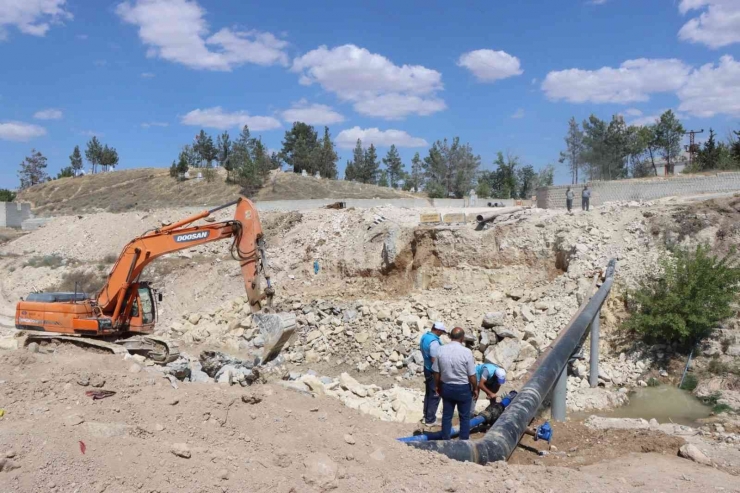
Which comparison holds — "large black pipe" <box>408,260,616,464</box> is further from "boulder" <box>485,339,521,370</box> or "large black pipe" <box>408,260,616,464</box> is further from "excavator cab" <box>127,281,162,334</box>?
"excavator cab" <box>127,281,162,334</box>

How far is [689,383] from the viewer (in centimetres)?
1095

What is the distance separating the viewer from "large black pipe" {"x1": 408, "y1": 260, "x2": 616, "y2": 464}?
218 inches

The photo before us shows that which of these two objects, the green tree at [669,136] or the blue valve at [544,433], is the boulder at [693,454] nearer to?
the blue valve at [544,433]

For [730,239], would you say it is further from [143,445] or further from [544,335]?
[143,445]

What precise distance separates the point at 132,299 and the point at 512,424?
28.5 ft

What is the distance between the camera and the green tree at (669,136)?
37.1 meters

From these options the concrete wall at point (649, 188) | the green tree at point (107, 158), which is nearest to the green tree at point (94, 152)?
the green tree at point (107, 158)

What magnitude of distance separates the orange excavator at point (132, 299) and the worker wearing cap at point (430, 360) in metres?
4.27

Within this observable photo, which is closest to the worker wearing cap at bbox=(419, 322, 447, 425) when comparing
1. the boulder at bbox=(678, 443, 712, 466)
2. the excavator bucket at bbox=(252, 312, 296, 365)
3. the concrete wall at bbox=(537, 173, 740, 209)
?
the boulder at bbox=(678, 443, 712, 466)

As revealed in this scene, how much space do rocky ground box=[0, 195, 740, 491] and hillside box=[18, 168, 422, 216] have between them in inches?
665

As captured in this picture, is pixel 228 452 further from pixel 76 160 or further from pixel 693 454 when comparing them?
pixel 76 160

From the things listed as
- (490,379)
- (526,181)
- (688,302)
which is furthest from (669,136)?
(490,379)

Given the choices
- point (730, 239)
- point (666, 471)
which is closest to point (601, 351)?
point (730, 239)

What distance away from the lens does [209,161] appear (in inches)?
2340
